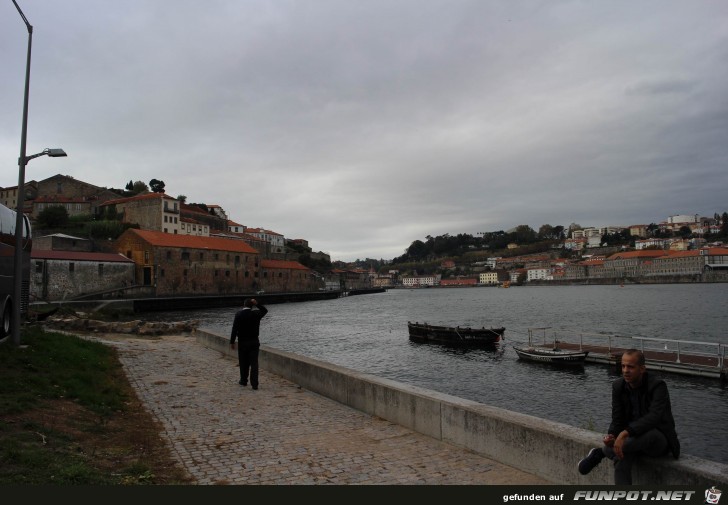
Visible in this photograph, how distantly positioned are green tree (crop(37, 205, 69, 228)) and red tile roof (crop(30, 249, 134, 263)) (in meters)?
22.8

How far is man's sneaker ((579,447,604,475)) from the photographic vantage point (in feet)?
14.0

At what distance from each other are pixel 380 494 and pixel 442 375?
1906 cm

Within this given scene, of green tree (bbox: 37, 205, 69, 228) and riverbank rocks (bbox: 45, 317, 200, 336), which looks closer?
riverbank rocks (bbox: 45, 317, 200, 336)

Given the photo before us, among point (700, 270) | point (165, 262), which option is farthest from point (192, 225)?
point (700, 270)

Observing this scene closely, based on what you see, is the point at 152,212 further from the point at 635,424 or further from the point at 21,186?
the point at 635,424

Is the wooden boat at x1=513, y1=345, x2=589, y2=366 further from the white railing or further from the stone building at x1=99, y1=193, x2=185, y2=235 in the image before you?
the stone building at x1=99, y1=193, x2=185, y2=235

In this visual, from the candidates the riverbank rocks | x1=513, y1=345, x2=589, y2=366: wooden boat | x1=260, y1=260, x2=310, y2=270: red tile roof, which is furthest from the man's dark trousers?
x1=260, y1=260, x2=310, y2=270: red tile roof

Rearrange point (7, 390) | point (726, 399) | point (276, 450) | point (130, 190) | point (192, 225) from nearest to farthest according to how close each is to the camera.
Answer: point (276, 450) → point (7, 390) → point (726, 399) → point (192, 225) → point (130, 190)

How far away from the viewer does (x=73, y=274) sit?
56938mm

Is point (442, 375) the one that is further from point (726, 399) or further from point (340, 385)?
point (340, 385)

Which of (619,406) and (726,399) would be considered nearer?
(619,406)

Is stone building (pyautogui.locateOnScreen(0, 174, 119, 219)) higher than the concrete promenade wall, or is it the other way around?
stone building (pyautogui.locateOnScreen(0, 174, 119, 219))

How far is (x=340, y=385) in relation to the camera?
353 inches

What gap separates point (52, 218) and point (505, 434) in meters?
93.0
